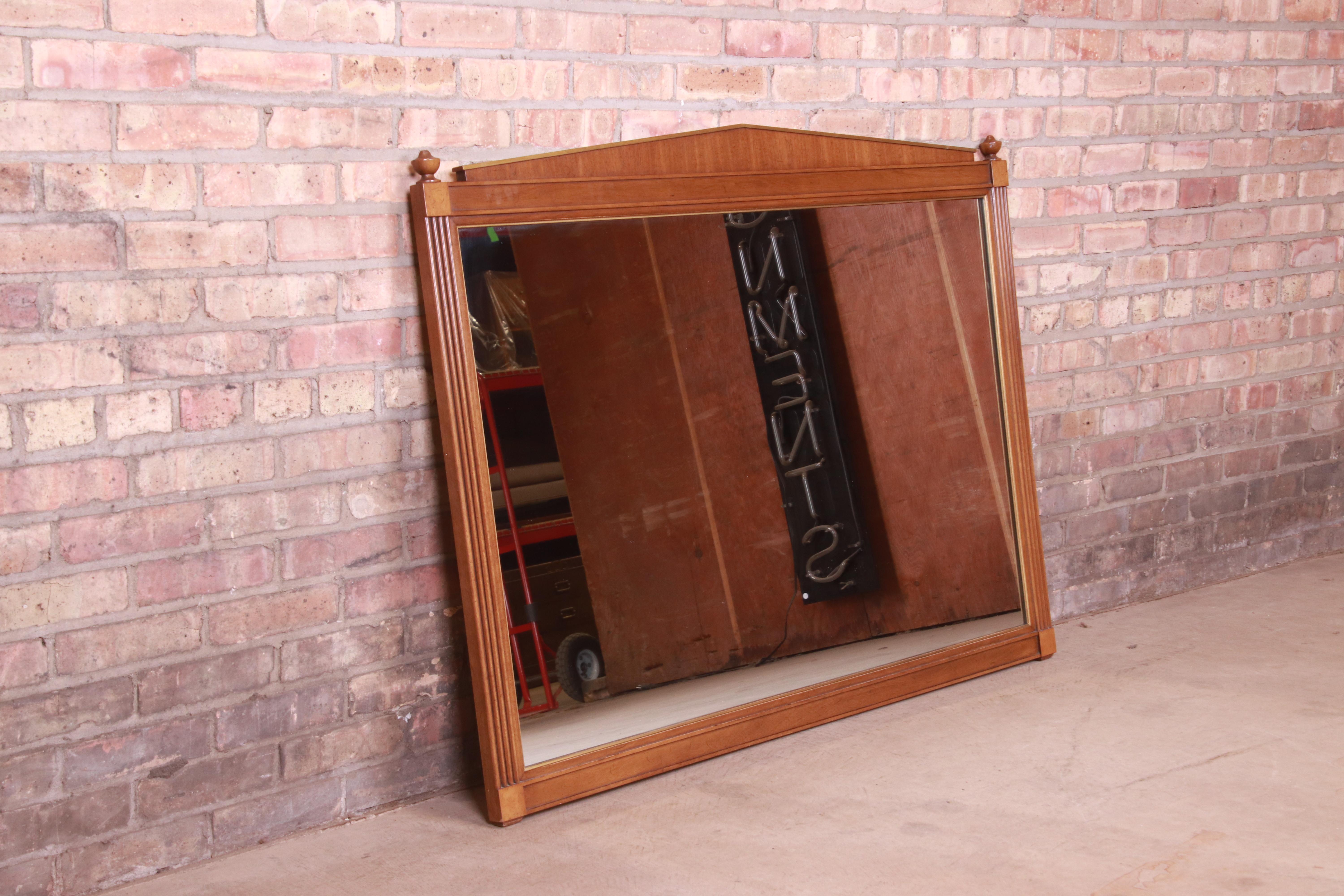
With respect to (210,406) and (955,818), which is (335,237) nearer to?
(210,406)

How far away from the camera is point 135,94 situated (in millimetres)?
1969

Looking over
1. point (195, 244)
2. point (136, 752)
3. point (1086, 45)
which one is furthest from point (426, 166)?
point (1086, 45)

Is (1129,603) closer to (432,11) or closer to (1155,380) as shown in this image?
(1155,380)

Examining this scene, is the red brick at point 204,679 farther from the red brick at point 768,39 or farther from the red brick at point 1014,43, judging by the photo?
the red brick at point 1014,43

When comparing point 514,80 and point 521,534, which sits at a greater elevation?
point 514,80

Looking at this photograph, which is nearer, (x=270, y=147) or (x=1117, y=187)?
(x=270, y=147)

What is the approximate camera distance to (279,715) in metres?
2.19

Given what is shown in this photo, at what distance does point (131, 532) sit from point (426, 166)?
81 centimetres

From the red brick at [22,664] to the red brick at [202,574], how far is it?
17 centimetres

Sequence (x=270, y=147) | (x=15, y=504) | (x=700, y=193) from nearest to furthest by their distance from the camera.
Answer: (x=15, y=504), (x=270, y=147), (x=700, y=193)

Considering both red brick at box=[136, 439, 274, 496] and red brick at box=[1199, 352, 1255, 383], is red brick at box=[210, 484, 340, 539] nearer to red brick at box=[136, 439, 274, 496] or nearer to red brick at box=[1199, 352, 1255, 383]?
red brick at box=[136, 439, 274, 496]

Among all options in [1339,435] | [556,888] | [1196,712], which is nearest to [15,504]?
[556,888]

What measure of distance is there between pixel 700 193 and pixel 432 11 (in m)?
0.63

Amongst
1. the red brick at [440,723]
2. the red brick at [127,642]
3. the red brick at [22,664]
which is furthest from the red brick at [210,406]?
the red brick at [440,723]
